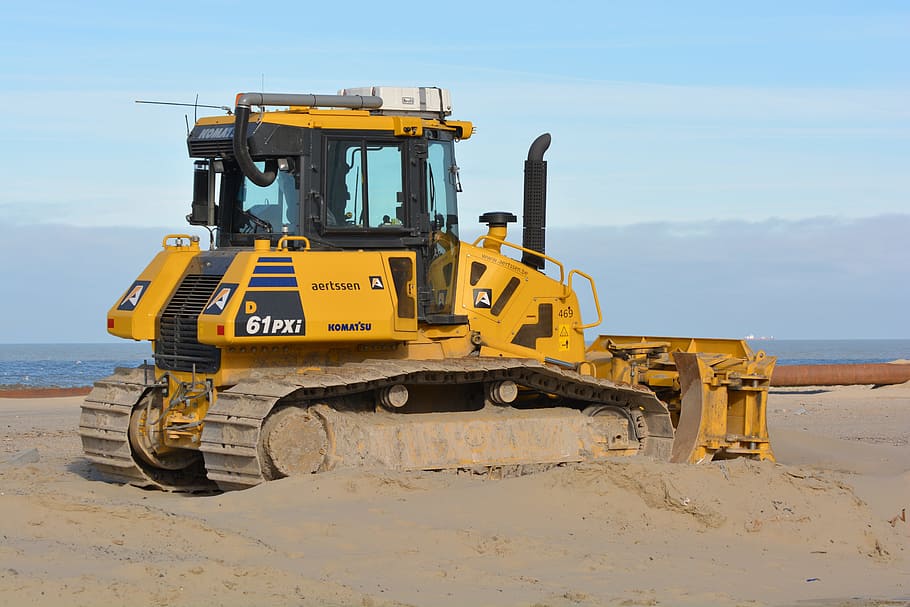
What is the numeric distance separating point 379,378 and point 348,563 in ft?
10.4

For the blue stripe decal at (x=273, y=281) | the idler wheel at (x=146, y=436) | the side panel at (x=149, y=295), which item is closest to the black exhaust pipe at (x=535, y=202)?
the blue stripe decal at (x=273, y=281)

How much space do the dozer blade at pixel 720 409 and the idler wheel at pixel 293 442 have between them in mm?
4178

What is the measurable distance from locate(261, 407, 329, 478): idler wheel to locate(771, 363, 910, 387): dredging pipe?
24897mm

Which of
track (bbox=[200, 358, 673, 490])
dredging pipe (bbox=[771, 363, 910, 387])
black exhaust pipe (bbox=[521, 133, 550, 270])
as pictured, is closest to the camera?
track (bbox=[200, 358, 673, 490])

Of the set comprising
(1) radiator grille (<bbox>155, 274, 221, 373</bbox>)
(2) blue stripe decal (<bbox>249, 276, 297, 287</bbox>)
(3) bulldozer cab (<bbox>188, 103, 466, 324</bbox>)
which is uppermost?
(3) bulldozer cab (<bbox>188, 103, 466, 324</bbox>)

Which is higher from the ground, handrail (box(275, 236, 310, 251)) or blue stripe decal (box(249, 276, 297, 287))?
handrail (box(275, 236, 310, 251))

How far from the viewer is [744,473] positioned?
12094 millimetres

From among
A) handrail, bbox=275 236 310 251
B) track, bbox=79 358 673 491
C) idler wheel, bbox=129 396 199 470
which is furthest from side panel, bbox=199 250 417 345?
idler wheel, bbox=129 396 199 470

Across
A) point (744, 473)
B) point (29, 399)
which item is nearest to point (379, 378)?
point (744, 473)

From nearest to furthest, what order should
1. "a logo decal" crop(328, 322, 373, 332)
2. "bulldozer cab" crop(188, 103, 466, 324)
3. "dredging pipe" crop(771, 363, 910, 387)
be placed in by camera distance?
"a logo decal" crop(328, 322, 373, 332), "bulldozer cab" crop(188, 103, 466, 324), "dredging pipe" crop(771, 363, 910, 387)

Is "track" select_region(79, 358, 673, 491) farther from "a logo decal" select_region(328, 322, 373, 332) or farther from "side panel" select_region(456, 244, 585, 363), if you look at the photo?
"side panel" select_region(456, 244, 585, 363)

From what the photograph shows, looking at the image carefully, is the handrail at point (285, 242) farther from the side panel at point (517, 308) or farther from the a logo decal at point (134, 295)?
the side panel at point (517, 308)

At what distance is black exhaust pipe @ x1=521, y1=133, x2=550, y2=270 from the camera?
48.0ft

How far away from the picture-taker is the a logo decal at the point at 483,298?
45.3 ft
